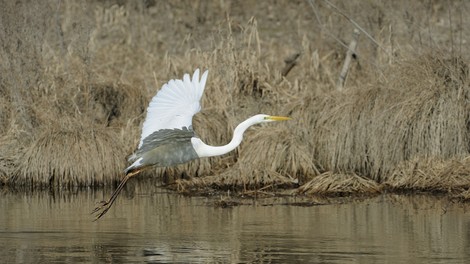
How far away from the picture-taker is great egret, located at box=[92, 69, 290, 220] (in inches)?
440

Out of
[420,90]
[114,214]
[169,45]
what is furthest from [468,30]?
[169,45]

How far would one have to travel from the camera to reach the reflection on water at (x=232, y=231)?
30.6 ft

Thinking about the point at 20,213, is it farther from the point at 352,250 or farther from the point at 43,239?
the point at 352,250

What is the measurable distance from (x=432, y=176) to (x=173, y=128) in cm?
440

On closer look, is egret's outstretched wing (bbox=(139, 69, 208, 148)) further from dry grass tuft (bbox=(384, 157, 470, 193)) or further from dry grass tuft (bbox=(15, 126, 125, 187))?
dry grass tuft (bbox=(384, 157, 470, 193))

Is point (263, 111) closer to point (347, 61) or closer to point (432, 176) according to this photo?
point (347, 61)

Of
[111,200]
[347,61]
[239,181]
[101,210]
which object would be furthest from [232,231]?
[347,61]

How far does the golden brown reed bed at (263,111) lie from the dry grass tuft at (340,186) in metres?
0.02

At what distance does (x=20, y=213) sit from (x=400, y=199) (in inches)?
190

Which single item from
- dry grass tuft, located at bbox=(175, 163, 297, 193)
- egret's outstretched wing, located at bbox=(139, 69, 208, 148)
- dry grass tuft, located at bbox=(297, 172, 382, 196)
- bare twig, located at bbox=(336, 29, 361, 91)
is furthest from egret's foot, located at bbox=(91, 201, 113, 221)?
bare twig, located at bbox=(336, 29, 361, 91)

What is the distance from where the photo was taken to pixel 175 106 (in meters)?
11.4

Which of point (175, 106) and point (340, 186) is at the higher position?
point (175, 106)

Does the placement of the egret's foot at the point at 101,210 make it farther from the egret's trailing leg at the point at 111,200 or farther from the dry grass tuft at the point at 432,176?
the dry grass tuft at the point at 432,176

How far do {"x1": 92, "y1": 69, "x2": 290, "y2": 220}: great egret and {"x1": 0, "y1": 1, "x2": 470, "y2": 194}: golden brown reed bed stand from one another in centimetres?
A: 272
